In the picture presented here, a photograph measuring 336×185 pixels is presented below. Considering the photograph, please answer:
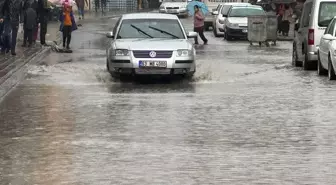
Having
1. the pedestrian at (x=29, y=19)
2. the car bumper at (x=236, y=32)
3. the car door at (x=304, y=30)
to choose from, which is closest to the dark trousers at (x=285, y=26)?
the car bumper at (x=236, y=32)

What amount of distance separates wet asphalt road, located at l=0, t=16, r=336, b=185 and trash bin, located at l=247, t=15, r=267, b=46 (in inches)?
471

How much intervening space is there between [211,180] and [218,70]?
13.2 m

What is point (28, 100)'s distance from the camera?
Answer: 50.3 feet

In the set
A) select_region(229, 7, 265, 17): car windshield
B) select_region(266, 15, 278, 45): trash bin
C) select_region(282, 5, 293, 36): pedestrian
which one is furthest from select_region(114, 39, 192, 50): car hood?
select_region(282, 5, 293, 36): pedestrian

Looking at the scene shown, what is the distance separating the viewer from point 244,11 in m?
36.9

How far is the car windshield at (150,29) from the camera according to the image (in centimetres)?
1944

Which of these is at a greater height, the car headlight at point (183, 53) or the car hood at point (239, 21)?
the car headlight at point (183, 53)

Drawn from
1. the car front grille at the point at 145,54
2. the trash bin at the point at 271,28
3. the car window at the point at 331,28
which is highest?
the car window at the point at 331,28

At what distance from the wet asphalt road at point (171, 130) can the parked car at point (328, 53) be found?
0.47m

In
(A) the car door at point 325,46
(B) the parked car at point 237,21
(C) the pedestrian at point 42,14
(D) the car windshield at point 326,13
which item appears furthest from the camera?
(B) the parked car at point 237,21

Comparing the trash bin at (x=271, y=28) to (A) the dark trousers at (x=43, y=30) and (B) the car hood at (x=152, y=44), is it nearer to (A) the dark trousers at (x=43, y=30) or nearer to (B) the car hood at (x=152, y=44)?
(A) the dark trousers at (x=43, y=30)

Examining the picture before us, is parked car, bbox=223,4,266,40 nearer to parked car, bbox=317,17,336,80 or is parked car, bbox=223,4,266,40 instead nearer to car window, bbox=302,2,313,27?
car window, bbox=302,2,313,27

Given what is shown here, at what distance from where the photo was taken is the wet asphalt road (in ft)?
28.6

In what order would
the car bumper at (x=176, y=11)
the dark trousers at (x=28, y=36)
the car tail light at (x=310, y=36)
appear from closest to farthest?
1. the car tail light at (x=310, y=36)
2. the dark trousers at (x=28, y=36)
3. the car bumper at (x=176, y=11)
